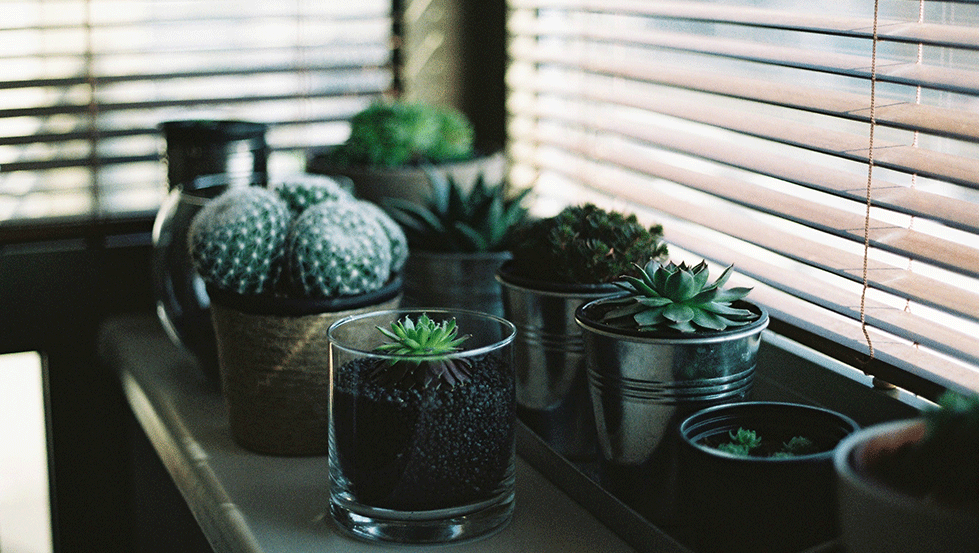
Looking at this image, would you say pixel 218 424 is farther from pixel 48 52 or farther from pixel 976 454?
pixel 976 454

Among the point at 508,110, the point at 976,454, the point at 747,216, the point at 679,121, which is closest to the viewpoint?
the point at 976,454

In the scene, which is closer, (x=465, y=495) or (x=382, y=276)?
(x=465, y=495)

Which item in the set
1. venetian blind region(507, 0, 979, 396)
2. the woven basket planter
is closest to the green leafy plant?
venetian blind region(507, 0, 979, 396)

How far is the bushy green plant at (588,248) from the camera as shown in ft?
3.52

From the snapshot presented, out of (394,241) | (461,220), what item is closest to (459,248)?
(461,220)

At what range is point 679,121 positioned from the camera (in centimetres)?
134

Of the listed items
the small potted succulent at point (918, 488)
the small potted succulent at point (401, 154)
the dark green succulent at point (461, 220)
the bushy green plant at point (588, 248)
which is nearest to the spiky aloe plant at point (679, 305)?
the bushy green plant at point (588, 248)

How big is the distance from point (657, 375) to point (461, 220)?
1.66 feet

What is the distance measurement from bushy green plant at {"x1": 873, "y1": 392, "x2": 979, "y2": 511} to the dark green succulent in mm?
706

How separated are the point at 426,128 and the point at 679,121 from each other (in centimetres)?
43

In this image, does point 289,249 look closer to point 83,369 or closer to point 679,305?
point 679,305

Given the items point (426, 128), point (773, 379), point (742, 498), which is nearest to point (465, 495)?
point (742, 498)

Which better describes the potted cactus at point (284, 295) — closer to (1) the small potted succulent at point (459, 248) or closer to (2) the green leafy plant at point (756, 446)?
(1) the small potted succulent at point (459, 248)

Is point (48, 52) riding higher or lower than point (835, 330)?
higher
